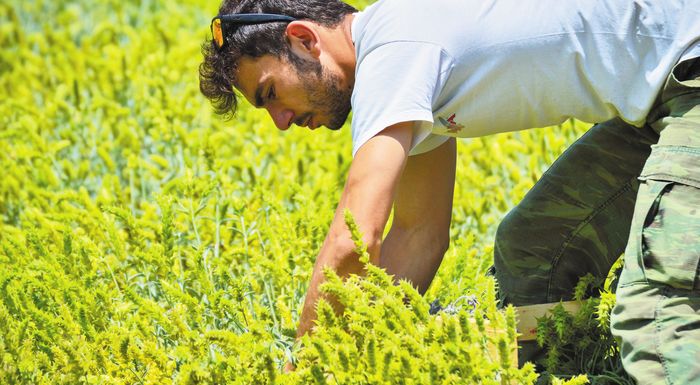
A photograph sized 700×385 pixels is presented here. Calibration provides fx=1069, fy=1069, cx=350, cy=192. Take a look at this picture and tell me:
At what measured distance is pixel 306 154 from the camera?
15.2 feet

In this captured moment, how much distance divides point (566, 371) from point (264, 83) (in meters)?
1.09

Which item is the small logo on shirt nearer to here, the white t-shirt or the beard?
the white t-shirt

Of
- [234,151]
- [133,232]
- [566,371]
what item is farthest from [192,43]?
[566,371]

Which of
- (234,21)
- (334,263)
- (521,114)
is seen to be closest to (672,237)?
(521,114)

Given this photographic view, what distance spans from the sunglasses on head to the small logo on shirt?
492 mm

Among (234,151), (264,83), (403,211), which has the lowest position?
(234,151)

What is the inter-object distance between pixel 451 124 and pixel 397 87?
0.90 feet

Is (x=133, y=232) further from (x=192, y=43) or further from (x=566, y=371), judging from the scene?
(x=192, y=43)

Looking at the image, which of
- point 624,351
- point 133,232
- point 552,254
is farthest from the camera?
point 133,232

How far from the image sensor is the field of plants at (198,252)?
234cm

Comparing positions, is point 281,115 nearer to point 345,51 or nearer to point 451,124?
point 345,51

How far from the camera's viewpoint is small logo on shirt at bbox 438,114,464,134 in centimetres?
259

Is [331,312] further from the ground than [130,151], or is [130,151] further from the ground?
[331,312]

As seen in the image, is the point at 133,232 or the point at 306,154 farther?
the point at 306,154
